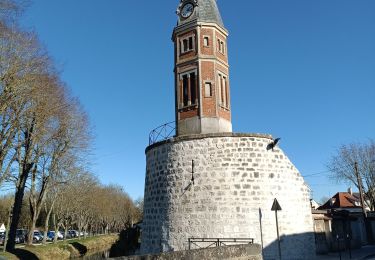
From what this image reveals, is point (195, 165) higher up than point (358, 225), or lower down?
higher up

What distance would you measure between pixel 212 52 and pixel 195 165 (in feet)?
21.7

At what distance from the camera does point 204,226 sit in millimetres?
15875

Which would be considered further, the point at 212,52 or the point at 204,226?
the point at 212,52

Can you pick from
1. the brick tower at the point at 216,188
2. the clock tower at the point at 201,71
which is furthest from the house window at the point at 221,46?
the brick tower at the point at 216,188

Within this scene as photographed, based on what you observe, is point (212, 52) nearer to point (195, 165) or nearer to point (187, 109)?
point (187, 109)

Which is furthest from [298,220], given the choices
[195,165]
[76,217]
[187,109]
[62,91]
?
[76,217]

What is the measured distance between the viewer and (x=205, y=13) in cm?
2061

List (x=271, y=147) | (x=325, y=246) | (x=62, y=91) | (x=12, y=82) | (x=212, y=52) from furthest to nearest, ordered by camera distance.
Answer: (x=62, y=91) → (x=212, y=52) → (x=325, y=246) → (x=271, y=147) → (x=12, y=82)

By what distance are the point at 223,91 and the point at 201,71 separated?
1.67 m

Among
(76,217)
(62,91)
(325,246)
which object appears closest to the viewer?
(325,246)

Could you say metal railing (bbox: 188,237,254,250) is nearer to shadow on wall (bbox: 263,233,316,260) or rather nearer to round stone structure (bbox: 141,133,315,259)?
round stone structure (bbox: 141,133,315,259)

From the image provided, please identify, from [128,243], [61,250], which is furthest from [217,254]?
[128,243]

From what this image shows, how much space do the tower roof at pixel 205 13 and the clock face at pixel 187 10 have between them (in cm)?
25

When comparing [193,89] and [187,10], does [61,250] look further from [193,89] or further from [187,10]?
[187,10]
